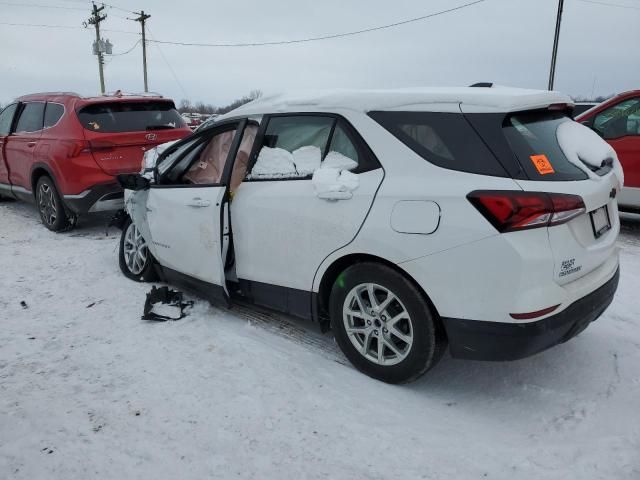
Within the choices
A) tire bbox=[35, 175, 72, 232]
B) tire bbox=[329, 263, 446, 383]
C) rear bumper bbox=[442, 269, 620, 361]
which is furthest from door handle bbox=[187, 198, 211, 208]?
tire bbox=[35, 175, 72, 232]

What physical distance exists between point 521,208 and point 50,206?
6518 millimetres

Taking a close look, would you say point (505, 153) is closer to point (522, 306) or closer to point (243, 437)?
point (522, 306)

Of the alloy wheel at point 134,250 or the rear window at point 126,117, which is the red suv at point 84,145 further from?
the alloy wheel at point 134,250

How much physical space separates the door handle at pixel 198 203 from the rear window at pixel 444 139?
4.80ft

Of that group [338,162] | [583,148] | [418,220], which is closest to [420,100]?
[338,162]

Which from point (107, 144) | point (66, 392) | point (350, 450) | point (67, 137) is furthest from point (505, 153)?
point (67, 137)

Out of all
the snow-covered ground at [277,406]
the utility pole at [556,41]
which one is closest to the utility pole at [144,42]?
the utility pole at [556,41]

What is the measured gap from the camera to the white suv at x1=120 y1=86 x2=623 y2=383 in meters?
2.57

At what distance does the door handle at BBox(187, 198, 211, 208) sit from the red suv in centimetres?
300

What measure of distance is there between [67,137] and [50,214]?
3.93ft

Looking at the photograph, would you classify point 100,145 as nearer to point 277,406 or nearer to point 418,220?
point 277,406

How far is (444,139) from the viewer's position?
281cm

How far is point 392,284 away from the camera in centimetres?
289

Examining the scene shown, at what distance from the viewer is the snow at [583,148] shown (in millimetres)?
2871
